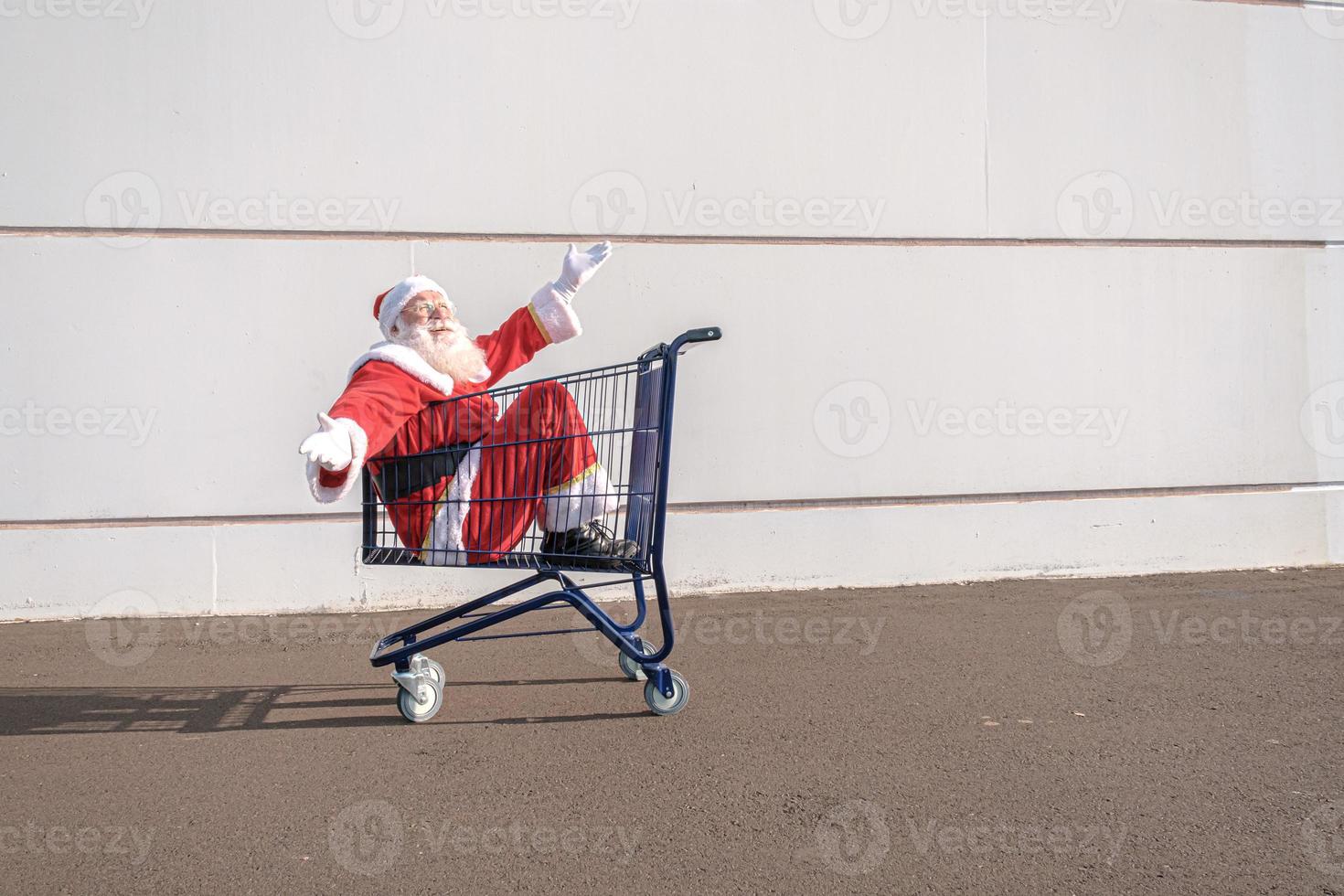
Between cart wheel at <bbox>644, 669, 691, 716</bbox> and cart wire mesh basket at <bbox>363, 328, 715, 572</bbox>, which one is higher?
cart wire mesh basket at <bbox>363, 328, 715, 572</bbox>

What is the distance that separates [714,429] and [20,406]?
322cm

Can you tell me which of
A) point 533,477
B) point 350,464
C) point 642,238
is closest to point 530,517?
point 533,477

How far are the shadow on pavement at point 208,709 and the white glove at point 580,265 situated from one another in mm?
1499

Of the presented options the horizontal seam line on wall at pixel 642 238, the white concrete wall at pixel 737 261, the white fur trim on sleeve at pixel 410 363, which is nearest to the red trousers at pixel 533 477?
the white fur trim on sleeve at pixel 410 363

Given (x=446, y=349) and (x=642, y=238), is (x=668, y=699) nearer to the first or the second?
(x=446, y=349)

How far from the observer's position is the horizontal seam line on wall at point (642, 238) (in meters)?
4.94

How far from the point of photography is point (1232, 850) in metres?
2.56

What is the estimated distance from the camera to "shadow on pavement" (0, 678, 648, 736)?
11.8 feet

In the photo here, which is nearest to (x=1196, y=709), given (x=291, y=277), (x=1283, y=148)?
(x=1283, y=148)

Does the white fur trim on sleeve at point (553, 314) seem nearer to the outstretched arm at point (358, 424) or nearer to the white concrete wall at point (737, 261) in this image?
the outstretched arm at point (358, 424)

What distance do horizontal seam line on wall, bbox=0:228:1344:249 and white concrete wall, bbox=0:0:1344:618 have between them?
19mm

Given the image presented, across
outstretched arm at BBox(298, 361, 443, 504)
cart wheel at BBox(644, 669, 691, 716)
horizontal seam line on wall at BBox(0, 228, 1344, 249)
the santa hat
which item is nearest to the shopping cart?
cart wheel at BBox(644, 669, 691, 716)

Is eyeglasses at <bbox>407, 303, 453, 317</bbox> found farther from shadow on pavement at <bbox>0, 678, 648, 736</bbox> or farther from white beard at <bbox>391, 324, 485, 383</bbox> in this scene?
shadow on pavement at <bbox>0, 678, 648, 736</bbox>

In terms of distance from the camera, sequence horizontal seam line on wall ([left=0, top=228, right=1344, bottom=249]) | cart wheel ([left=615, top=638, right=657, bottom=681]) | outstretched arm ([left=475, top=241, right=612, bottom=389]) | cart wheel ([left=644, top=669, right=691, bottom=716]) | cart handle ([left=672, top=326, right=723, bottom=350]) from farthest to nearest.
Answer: horizontal seam line on wall ([left=0, top=228, right=1344, bottom=249]) < cart wheel ([left=615, top=638, right=657, bottom=681]) < outstretched arm ([left=475, top=241, right=612, bottom=389]) < cart wheel ([left=644, top=669, right=691, bottom=716]) < cart handle ([left=672, top=326, right=723, bottom=350])
